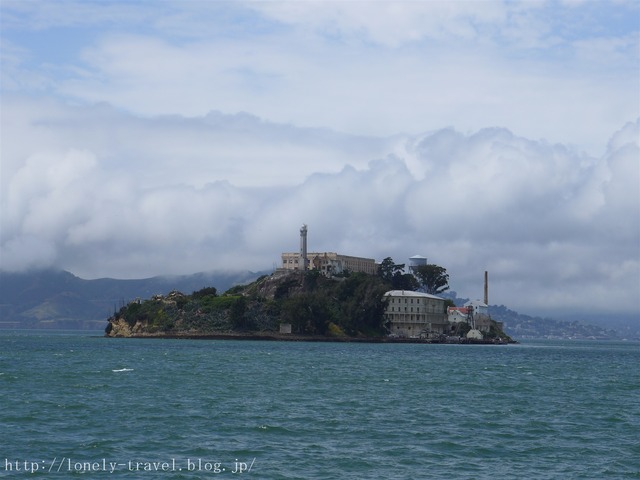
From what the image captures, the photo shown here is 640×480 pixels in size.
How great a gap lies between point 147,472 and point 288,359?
83.6 metres

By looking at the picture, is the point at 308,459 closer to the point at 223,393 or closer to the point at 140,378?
the point at 223,393

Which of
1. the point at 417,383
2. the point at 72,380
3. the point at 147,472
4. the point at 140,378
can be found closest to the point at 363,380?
the point at 417,383

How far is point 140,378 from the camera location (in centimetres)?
8069

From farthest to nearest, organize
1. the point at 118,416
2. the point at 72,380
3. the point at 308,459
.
A: the point at 72,380, the point at 118,416, the point at 308,459

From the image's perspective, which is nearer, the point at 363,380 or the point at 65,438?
the point at 65,438

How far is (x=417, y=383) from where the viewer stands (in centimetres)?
8344

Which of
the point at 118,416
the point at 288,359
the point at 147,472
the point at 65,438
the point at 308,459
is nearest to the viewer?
the point at 147,472

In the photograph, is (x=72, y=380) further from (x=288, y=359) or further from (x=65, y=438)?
(x=288, y=359)

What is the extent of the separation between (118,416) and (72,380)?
24559 mm

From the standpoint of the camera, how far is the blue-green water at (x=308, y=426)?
135ft

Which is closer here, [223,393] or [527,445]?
[527,445]

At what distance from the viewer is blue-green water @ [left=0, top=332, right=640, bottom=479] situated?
41.1 m

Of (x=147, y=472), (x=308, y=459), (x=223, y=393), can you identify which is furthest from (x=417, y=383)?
(x=147, y=472)

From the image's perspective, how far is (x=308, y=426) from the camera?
172ft
